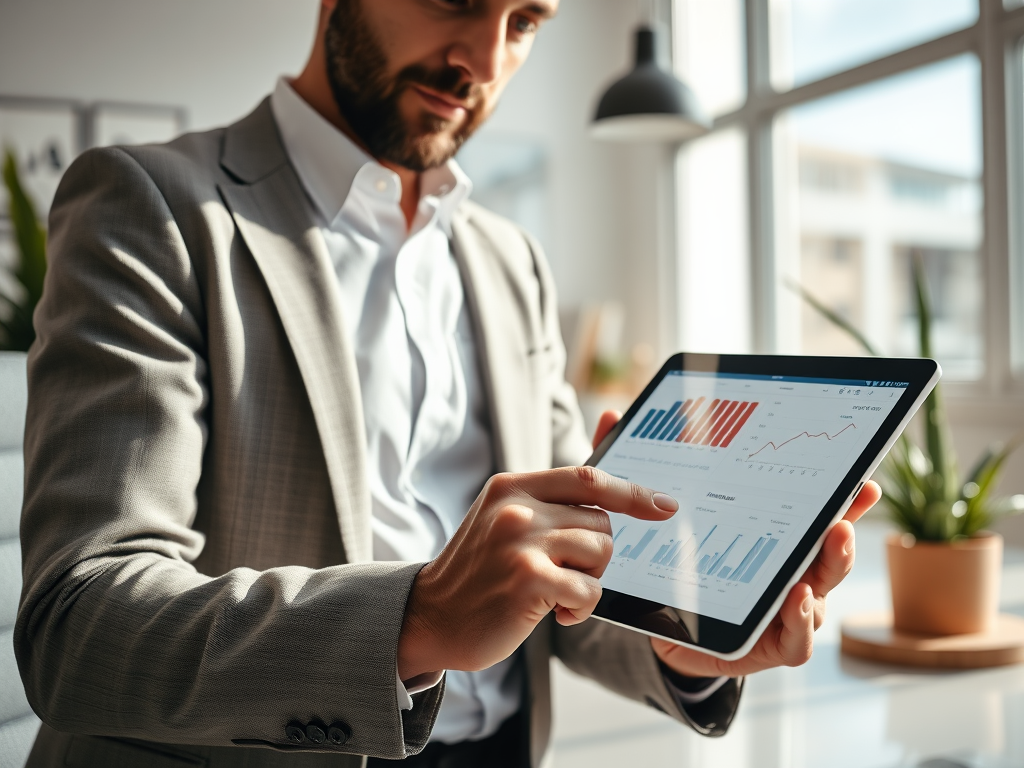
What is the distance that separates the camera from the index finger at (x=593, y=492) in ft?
1.76

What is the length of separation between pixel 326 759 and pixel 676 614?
340 mm

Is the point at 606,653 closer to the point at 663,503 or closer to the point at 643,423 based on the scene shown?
the point at 643,423

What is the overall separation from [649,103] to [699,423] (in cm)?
256

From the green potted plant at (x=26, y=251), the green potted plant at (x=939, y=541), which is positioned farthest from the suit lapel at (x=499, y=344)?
the green potted plant at (x=26, y=251)

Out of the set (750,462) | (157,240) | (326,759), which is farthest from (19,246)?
(750,462)

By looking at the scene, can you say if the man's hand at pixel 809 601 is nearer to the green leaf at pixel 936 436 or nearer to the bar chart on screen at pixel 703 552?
the bar chart on screen at pixel 703 552

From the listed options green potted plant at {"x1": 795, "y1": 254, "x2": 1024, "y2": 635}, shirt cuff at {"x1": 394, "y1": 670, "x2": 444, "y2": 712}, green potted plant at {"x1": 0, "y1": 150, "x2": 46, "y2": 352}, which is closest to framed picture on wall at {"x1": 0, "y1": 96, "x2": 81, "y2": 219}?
green potted plant at {"x1": 0, "y1": 150, "x2": 46, "y2": 352}

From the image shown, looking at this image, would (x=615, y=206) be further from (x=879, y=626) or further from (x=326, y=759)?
(x=326, y=759)

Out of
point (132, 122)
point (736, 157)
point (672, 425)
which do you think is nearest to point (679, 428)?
point (672, 425)

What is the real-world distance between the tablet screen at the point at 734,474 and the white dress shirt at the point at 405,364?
0.24 meters

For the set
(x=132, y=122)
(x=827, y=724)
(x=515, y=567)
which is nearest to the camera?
(x=515, y=567)

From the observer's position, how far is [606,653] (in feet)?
3.18

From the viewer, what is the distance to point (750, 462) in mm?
684

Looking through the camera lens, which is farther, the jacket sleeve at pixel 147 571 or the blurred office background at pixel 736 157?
the blurred office background at pixel 736 157
